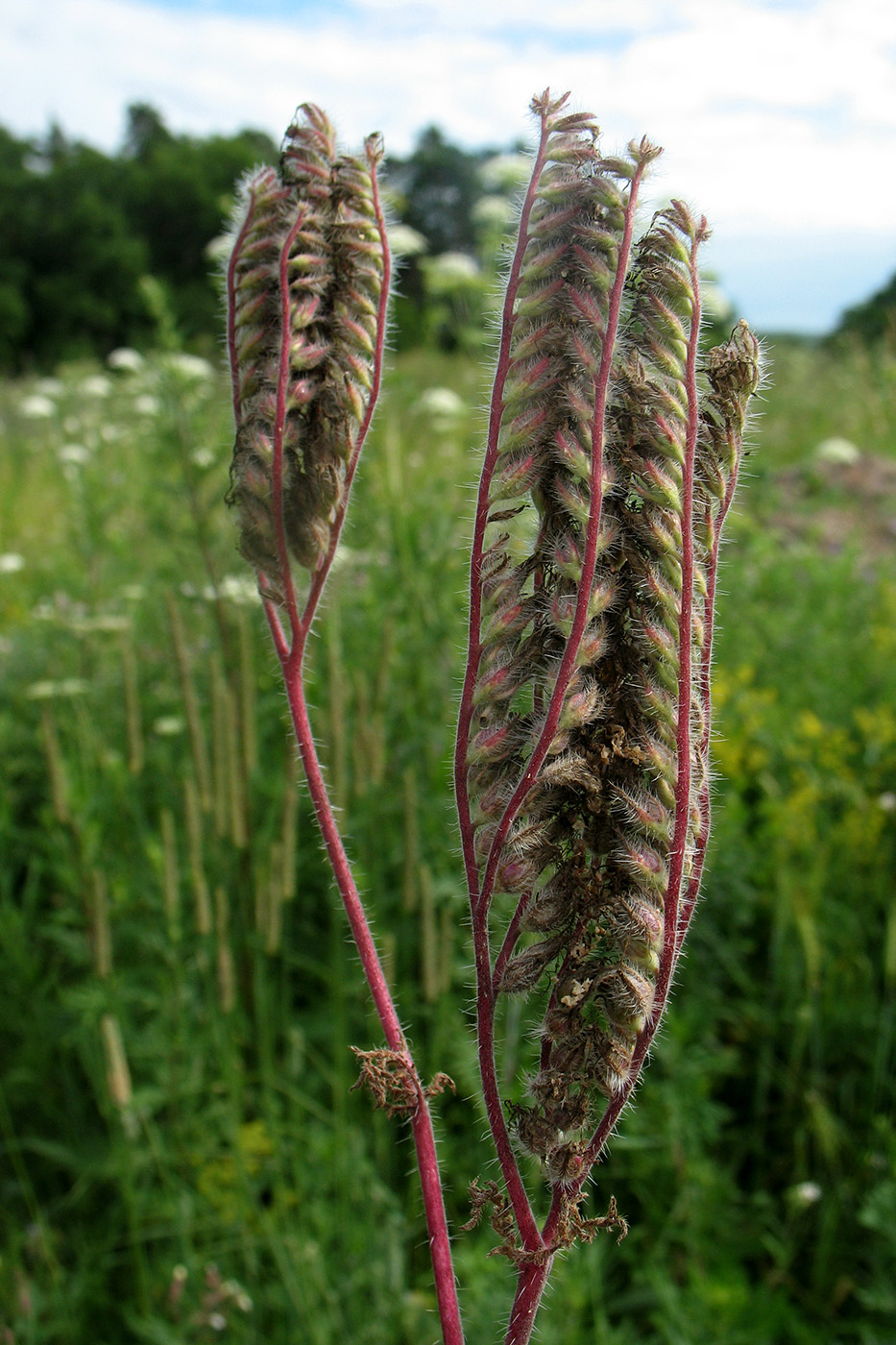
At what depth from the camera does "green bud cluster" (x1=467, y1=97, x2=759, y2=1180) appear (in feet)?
2.53

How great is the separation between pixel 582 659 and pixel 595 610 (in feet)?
0.13

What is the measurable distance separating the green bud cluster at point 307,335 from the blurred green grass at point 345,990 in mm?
788

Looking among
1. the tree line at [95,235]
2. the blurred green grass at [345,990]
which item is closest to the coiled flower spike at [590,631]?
the blurred green grass at [345,990]

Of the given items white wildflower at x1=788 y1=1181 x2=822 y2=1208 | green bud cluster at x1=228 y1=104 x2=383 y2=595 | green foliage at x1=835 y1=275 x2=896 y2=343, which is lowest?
white wildflower at x1=788 y1=1181 x2=822 y2=1208

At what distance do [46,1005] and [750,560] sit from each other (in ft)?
12.9

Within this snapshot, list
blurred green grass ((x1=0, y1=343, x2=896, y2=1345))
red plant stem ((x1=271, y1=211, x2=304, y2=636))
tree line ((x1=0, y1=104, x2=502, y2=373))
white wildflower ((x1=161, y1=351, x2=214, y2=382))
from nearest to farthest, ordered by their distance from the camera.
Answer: red plant stem ((x1=271, y1=211, x2=304, y2=636))
blurred green grass ((x1=0, y1=343, x2=896, y2=1345))
white wildflower ((x1=161, y1=351, x2=214, y2=382))
tree line ((x1=0, y1=104, x2=502, y2=373))

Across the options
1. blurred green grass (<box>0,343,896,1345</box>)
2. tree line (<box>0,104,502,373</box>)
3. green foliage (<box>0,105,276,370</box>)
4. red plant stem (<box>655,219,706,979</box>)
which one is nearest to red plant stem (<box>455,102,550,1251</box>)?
red plant stem (<box>655,219,706,979</box>)

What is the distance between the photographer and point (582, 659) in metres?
0.77

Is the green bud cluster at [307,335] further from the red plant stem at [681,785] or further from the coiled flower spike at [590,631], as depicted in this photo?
the red plant stem at [681,785]

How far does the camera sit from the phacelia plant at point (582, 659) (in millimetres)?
771

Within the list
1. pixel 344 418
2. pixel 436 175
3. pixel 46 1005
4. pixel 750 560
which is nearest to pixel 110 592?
pixel 46 1005

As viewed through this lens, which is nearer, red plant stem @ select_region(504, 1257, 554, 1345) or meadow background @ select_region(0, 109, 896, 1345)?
red plant stem @ select_region(504, 1257, 554, 1345)

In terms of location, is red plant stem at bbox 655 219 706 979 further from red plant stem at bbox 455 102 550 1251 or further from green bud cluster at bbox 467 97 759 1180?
red plant stem at bbox 455 102 550 1251

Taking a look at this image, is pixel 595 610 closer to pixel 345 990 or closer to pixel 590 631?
pixel 590 631
